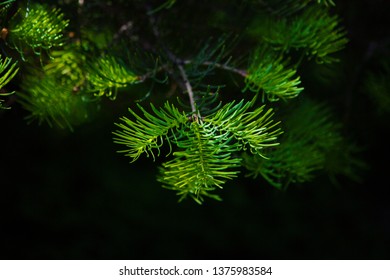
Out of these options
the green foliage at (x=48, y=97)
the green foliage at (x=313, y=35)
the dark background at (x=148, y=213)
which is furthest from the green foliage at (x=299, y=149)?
the dark background at (x=148, y=213)

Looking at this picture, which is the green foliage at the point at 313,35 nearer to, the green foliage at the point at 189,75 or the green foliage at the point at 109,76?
the green foliage at the point at 189,75

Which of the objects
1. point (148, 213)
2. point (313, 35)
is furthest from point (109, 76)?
point (148, 213)

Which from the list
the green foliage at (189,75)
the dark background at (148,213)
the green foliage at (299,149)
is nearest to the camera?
the green foliage at (189,75)

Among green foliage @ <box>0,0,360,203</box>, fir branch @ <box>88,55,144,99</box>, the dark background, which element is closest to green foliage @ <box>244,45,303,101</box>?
green foliage @ <box>0,0,360,203</box>

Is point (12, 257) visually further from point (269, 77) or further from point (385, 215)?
point (385, 215)

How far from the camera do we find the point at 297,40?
59 cm

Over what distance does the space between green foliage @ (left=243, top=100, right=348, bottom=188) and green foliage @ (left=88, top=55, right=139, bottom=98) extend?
0.18 metres

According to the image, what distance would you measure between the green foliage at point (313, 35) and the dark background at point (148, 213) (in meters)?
0.79

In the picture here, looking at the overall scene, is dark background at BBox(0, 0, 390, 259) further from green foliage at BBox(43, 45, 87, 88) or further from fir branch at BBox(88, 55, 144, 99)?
fir branch at BBox(88, 55, 144, 99)

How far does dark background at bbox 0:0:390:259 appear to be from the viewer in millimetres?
1389

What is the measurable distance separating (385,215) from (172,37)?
1275mm

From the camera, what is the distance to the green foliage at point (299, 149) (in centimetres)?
56

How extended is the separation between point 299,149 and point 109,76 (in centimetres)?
27
